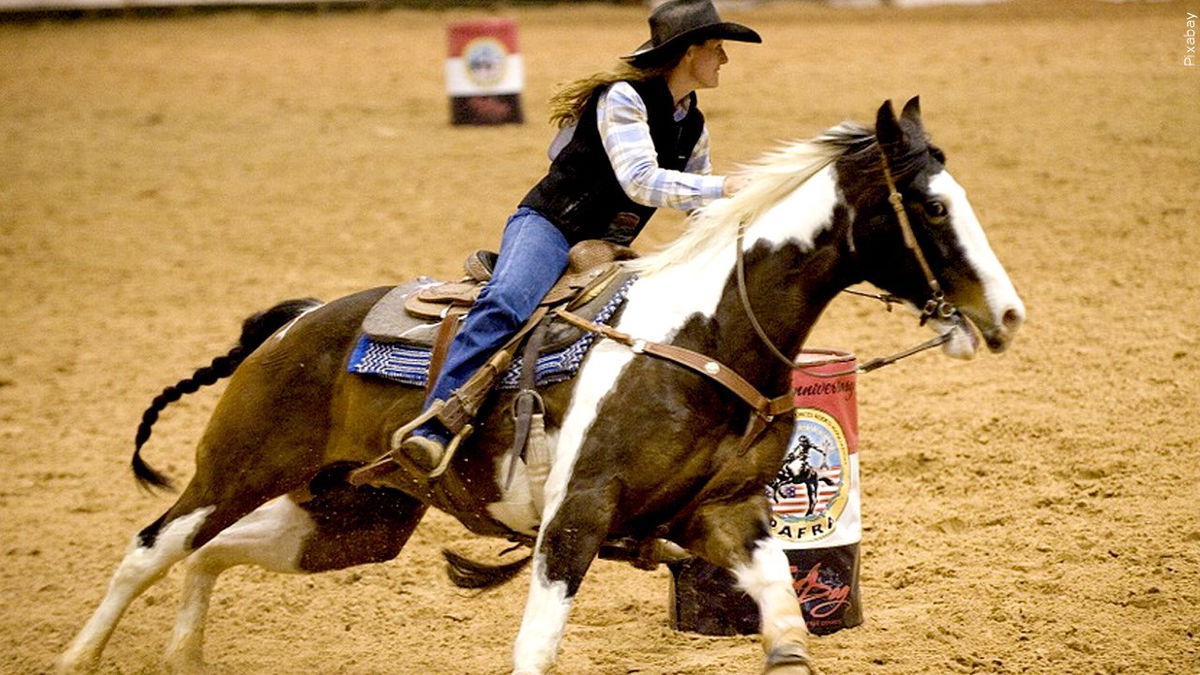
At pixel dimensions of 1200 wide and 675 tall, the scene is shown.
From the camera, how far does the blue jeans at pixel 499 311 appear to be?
173 inches

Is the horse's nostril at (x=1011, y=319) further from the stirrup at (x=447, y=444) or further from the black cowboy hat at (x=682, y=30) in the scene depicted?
the stirrup at (x=447, y=444)

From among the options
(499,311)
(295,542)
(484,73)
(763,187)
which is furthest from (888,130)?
(484,73)

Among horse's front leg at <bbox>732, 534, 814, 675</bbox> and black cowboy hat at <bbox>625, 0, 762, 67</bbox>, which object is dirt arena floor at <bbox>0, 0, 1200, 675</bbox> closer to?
horse's front leg at <bbox>732, 534, 814, 675</bbox>

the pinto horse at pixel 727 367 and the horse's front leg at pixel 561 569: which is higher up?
the pinto horse at pixel 727 367

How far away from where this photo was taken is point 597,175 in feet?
15.0

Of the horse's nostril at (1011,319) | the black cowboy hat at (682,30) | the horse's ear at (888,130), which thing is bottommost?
the horse's nostril at (1011,319)

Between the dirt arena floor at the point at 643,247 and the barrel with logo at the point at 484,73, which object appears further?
the barrel with logo at the point at 484,73

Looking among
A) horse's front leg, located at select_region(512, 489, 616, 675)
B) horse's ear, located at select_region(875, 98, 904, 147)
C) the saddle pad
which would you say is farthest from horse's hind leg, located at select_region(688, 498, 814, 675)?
horse's ear, located at select_region(875, 98, 904, 147)

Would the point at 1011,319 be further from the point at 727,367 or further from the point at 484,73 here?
the point at 484,73

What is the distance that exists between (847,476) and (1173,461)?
216 cm

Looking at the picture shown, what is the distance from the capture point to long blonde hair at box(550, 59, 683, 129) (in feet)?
14.6

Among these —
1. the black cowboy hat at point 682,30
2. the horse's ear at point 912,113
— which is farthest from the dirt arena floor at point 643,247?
the black cowboy hat at point 682,30

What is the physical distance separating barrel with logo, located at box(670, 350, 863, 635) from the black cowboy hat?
1.19 m

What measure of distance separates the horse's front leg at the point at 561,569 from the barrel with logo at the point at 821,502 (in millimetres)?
1089
